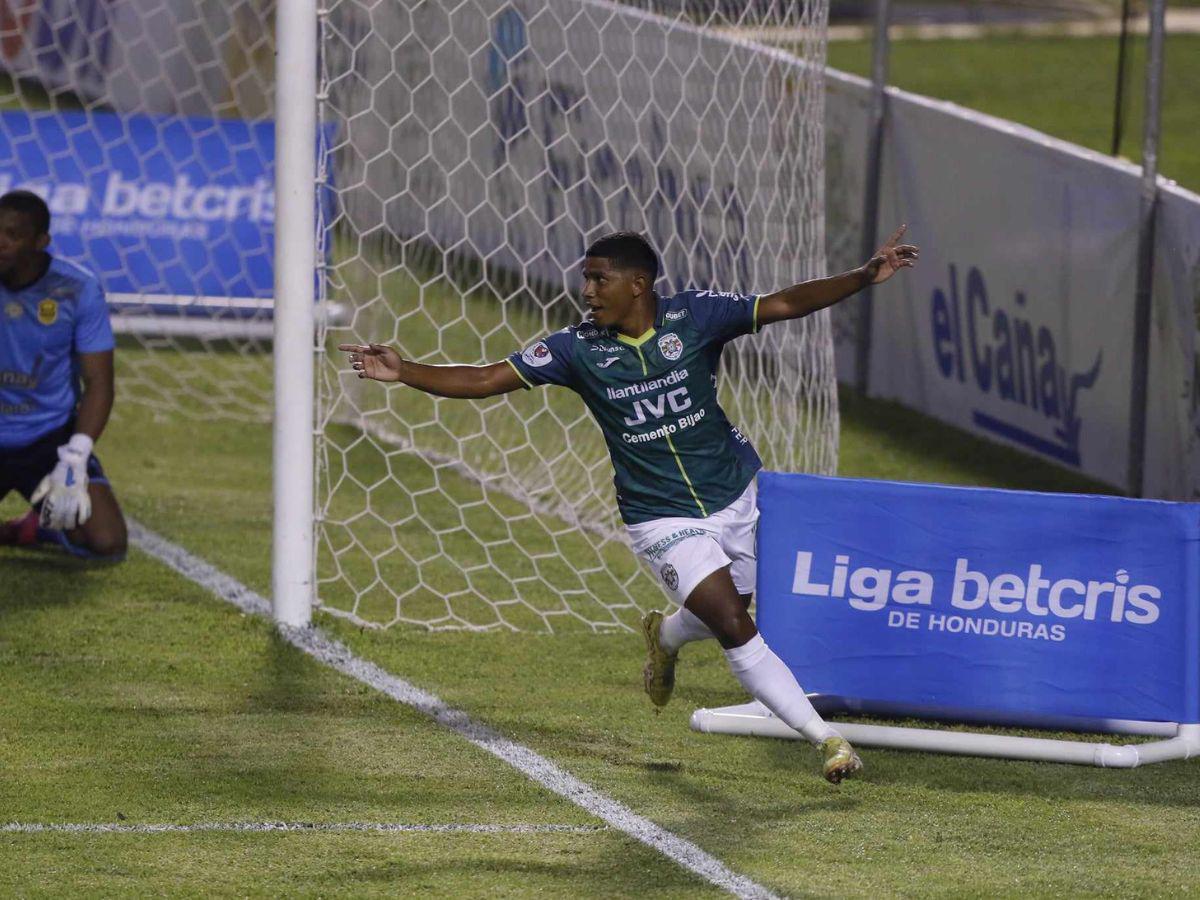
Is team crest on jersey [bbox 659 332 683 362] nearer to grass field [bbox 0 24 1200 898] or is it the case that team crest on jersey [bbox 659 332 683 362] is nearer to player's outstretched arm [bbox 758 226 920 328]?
player's outstretched arm [bbox 758 226 920 328]

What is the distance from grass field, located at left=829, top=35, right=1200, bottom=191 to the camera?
18125mm

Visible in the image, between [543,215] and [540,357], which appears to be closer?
[540,357]

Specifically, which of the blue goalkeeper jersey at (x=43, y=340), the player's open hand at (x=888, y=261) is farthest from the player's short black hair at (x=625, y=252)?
the blue goalkeeper jersey at (x=43, y=340)

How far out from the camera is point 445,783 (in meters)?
5.51

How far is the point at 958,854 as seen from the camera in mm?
5004

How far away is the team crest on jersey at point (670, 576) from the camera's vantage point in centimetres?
563

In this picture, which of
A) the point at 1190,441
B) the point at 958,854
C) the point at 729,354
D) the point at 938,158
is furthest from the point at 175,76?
the point at 958,854

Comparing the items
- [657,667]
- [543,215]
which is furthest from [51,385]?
[657,667]

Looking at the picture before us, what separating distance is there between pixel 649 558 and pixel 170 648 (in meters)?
1.89

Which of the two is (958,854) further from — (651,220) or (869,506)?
(651,220)

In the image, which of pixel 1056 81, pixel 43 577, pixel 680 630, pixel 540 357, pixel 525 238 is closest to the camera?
pixel 540 357

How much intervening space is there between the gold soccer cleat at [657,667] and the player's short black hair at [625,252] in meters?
1.05

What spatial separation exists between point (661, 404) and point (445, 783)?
118 centimetres

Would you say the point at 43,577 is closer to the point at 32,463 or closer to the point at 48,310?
the point at 32,463
